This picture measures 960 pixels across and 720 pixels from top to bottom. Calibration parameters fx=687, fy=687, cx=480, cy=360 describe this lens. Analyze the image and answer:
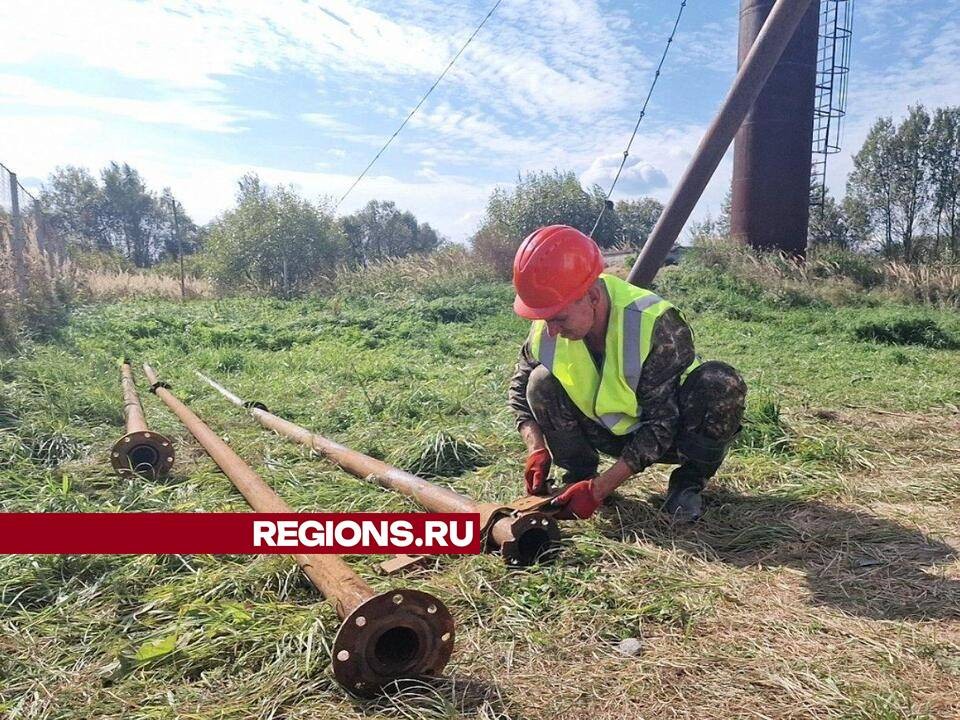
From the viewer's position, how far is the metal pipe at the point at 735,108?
133 inches

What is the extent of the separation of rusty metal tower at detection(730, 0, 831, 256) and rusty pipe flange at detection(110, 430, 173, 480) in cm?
1346

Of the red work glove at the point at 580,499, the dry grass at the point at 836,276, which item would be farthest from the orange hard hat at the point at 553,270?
the dry grass at the point at 836,276

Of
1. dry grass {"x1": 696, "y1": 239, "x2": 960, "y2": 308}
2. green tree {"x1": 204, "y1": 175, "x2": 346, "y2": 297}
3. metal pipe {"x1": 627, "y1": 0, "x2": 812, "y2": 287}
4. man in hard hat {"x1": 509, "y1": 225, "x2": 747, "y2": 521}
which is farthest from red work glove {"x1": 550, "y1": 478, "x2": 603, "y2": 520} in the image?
green tree {"x1": 204, "y1": 175, "x2": 346, "y2": 297}

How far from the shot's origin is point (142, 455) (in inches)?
156

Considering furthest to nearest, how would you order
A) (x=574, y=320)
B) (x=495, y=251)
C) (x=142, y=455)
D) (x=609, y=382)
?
(x=495, y=251) → (x=142, y=455) → (x=609, y=382) → (x=574, y=320)

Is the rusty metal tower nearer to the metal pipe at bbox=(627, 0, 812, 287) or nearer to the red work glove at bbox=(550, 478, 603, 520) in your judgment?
the metal pipe at bbox=(627, 0, 812, 287)

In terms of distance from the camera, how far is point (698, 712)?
6.05 feet

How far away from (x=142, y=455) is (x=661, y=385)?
9.63ft

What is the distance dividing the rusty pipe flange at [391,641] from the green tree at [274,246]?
2302 centimetres

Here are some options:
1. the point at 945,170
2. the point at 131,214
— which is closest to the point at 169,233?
the point at 131,214

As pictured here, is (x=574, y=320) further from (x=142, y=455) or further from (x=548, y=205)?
(x=548, y=205)

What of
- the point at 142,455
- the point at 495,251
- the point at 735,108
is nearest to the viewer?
the point at 735,108

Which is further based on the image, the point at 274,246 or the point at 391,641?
the point at 274,246

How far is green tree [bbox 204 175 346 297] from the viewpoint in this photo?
80.2 feet
